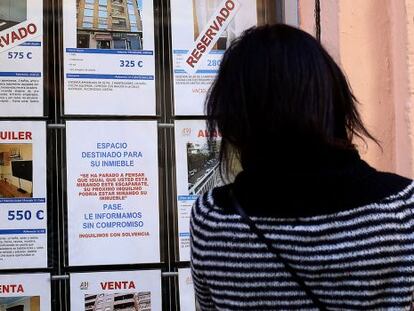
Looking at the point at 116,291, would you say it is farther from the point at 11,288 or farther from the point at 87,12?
the point at 87,12

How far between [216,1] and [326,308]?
95.2 inches

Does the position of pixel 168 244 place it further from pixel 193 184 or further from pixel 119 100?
pixel 119 100

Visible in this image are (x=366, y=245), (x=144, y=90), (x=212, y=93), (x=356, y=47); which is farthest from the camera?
(x=144, y=90)

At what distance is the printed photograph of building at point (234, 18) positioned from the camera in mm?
3242

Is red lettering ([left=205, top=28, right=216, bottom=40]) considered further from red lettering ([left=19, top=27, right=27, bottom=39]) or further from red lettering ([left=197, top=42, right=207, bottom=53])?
red lettering ([left=19, top=27, right=27, bottom=39])

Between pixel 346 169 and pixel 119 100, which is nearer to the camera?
pixel 346 169

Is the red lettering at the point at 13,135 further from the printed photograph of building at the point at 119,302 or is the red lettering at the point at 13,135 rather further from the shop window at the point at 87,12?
the printed photograph of building at the point at 119,302

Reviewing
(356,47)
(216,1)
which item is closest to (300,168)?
(356,47)

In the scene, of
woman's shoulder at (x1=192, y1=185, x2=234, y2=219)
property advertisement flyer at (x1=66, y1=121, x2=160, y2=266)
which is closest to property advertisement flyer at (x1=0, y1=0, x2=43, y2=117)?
property advertisement flyer at (x1=66, y1=121, x2=160, y2=266)

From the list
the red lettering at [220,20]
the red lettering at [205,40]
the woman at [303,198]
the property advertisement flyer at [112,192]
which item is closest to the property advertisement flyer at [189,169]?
the property advertisement flyer at [112,192]

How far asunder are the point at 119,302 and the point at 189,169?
0.78m

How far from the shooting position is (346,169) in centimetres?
117

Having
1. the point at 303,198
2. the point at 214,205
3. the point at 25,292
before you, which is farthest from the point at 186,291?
the point at 303,198

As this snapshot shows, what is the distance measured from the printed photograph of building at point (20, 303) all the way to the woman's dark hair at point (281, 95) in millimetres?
2108
